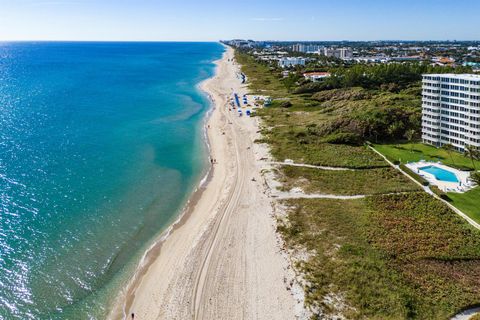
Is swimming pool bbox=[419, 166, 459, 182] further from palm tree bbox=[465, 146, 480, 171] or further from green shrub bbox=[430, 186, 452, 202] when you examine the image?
palm tree bbox=[465, 146, 480, 171]

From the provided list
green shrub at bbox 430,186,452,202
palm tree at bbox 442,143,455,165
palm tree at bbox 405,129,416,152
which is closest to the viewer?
green shrub at bbox 430,186,452,202

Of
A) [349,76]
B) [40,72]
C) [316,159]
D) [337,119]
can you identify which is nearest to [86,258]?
[316,159]

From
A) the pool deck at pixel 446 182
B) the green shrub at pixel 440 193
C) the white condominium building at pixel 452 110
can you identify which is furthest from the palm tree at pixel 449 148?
the green shrub at pixel 440 193

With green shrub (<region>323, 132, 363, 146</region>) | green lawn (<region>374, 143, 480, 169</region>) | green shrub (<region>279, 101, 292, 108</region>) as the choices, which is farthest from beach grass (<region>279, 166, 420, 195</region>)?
green shrub (<region>279, 101, 292, 108</region>)

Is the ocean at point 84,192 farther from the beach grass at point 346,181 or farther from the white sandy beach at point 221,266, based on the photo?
the beach grass at point 346,181

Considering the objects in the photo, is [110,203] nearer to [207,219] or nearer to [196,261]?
[207,219]

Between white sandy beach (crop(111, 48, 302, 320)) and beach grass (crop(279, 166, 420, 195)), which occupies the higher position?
beach grass (crop(279, 166, 420, 195))
